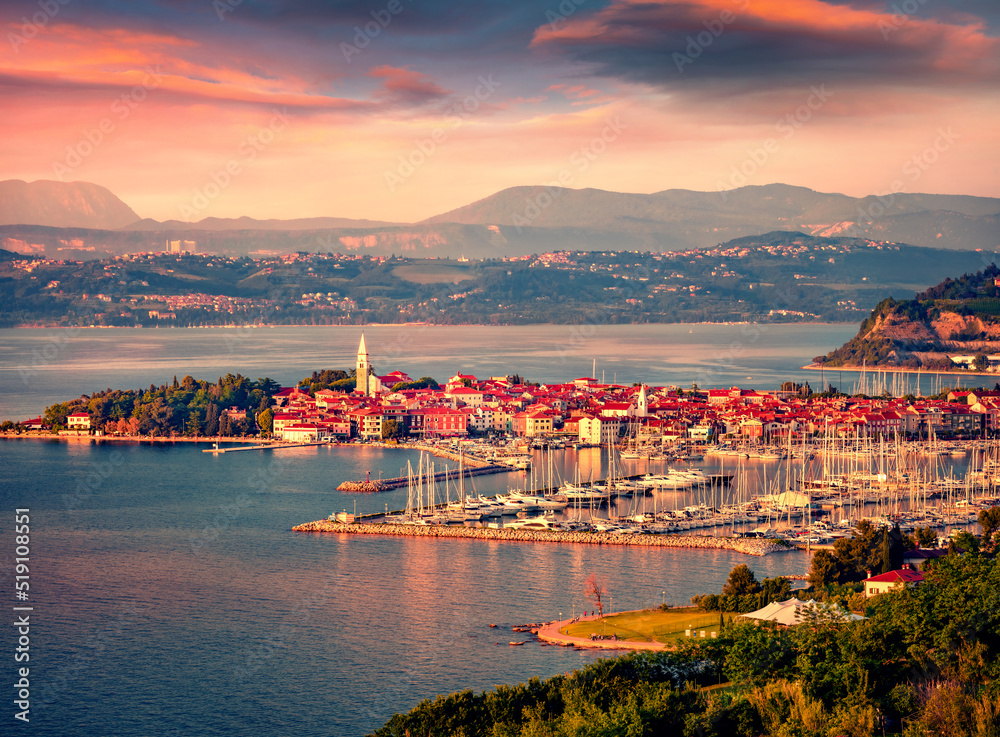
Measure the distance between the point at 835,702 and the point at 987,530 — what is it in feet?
25.6

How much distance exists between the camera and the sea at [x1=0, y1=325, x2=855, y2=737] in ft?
34.3

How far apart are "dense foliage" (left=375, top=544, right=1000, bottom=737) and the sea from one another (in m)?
1.59

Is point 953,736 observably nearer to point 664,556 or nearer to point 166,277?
point 664,556

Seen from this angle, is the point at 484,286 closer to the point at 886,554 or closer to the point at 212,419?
the point at 212,419

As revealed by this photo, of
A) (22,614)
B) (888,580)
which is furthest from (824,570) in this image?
(22,614)

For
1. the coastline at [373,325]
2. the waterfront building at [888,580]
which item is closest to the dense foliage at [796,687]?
the waterfront building at [888,580]

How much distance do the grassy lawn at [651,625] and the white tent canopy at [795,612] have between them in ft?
1.78

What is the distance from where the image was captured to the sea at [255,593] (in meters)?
10.5

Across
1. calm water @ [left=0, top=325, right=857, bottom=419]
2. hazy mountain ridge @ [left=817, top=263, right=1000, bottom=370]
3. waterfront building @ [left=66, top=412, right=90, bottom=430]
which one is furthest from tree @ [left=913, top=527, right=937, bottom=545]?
hazy mountain ridge @ [left=817, top=263, right=1000, bottom=370]

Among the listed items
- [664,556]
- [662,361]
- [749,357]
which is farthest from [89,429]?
[749,357]

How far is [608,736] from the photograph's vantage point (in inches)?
294

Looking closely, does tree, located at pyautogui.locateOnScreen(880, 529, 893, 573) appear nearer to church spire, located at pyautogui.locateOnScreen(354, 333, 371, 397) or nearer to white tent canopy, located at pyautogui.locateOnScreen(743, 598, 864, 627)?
white tent canopy, located at pyautogui.locateOnScreen(743, 598, 864, 627)

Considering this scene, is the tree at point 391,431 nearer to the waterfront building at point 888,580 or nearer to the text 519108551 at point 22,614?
the text 519108551 at point 22,614

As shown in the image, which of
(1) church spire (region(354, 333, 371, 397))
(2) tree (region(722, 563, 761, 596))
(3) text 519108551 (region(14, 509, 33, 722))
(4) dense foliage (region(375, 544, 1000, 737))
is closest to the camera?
(4) dense foliage (region(375, 544, 1000, 737))
